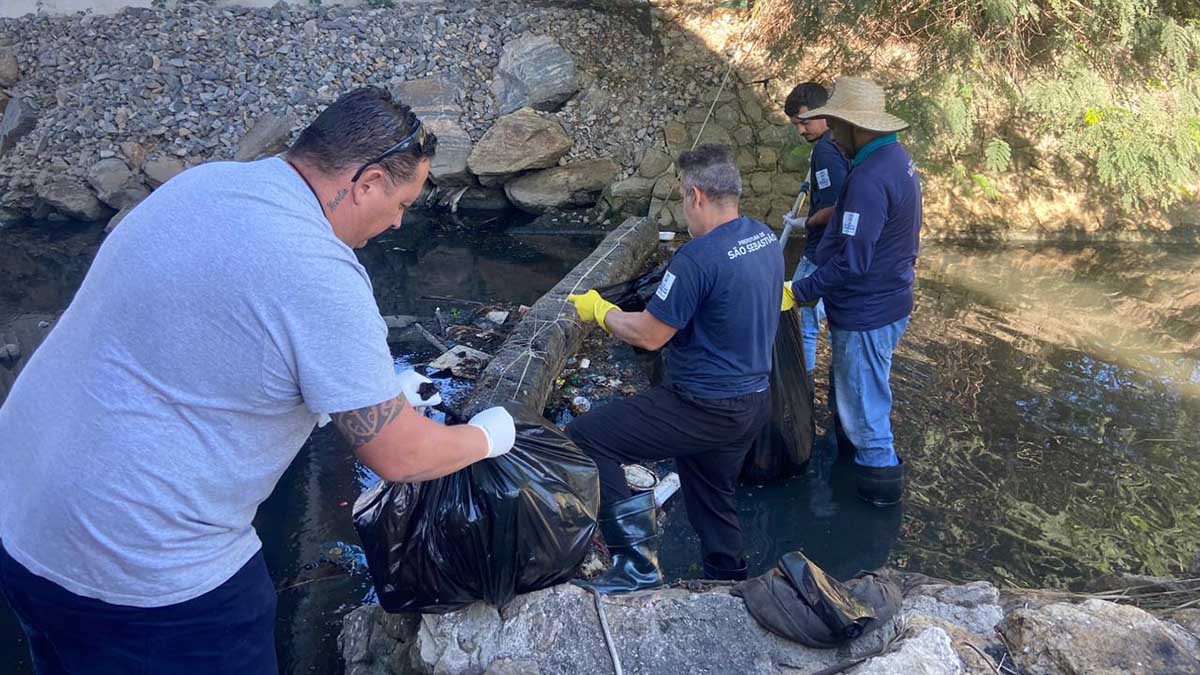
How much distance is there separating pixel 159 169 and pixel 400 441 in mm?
9659

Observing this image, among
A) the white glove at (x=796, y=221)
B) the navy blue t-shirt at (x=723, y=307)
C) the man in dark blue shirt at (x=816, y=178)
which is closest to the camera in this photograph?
the navy blue t-shirt at (x=723, y=307)

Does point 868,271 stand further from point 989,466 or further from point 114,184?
point 114,184

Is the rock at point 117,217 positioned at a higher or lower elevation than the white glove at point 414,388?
lower

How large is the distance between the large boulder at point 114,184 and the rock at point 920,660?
998cm

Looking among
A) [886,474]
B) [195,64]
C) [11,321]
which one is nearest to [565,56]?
[195,64]

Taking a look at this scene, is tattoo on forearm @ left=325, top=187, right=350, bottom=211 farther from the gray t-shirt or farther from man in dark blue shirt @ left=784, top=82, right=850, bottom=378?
man in dark blue shirt @ left=784, top=82, right=850, bottom=378

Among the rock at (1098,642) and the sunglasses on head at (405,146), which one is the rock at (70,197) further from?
the rock at (1098,642)

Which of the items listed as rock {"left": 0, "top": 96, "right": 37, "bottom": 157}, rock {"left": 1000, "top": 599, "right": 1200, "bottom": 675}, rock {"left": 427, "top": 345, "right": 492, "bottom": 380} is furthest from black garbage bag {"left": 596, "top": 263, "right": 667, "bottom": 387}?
rock {"left": 0, "top": 96, "right": 37, "bottom": 157}

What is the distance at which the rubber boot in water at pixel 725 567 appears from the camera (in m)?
3.35

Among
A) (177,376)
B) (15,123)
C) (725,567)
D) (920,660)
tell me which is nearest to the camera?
(177,376)

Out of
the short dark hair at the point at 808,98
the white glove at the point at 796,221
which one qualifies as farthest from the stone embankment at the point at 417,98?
the short dark hair at the point at 808,98

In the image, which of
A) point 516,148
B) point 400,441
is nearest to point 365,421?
point 400,441

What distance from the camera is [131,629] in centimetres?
168

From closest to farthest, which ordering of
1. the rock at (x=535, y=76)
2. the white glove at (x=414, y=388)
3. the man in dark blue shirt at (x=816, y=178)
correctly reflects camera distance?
1. the white glove at (x=414, y=388)
2. the man in dark blue shirt at (x=816, y=178)
3. the rock at (x=535, y=76)
